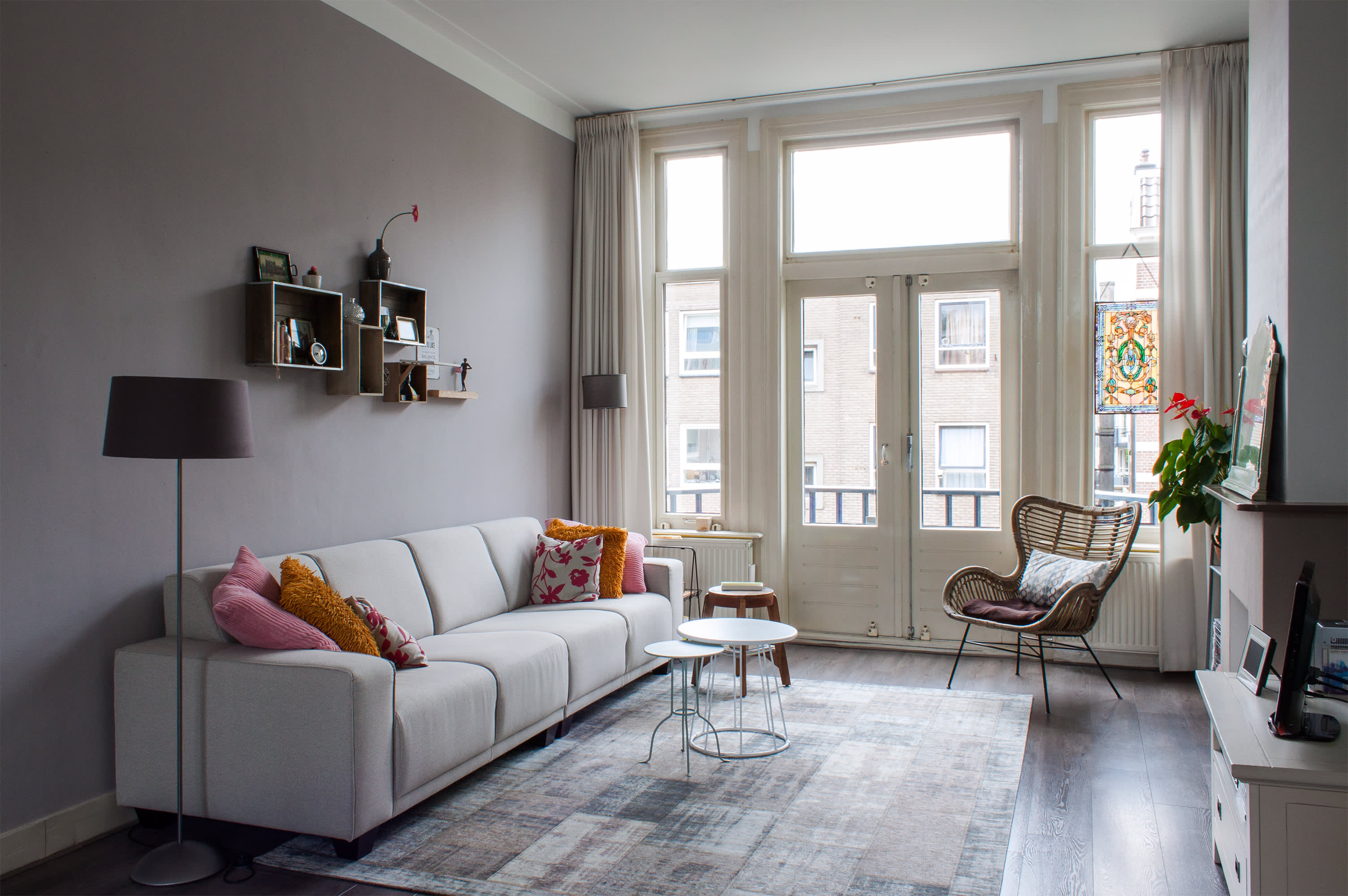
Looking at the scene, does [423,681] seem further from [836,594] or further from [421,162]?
[836,594]

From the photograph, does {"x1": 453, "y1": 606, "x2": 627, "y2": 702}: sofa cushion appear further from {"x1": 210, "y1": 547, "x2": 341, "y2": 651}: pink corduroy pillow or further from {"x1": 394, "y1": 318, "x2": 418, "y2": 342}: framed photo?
{"x1": 394, "y1": 318, "x2": 418, "y2": 342}: framed photo

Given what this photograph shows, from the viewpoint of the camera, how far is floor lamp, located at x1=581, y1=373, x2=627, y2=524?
583 centimetres

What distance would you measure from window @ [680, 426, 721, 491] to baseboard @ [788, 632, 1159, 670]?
1.16m

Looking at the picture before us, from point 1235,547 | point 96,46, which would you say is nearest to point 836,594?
point 1235,547

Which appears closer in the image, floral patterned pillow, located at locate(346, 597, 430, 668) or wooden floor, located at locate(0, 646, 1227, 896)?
wooden floor, located at locate(0, 646, 1227, 896)

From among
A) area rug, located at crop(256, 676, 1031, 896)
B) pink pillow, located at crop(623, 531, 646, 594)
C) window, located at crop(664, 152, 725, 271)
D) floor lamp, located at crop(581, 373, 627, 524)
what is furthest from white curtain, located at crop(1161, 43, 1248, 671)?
floor lamp, located at crop(581, 373, 627, 524)

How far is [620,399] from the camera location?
585 cm

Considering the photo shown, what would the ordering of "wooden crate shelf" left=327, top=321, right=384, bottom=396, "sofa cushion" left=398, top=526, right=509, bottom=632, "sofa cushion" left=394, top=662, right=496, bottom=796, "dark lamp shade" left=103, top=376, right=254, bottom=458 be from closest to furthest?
"dark lamp shade" left=103, top=376, right=254, bottom=458, "sofa cushion" left=394, top=662, right=496, bottom=796, "wooden crate shelf" left=327, top=321, right=384, bottom=396, "sofa cushion" left=398, top=526, right=509, bottom=632

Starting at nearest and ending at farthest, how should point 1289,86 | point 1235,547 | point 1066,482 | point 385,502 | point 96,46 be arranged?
point 1289,86, point 96,46, point 1235,547, point 385,502, point 1066,482

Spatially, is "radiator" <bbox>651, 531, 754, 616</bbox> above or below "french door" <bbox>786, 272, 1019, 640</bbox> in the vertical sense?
below

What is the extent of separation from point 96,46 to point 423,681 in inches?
91.9

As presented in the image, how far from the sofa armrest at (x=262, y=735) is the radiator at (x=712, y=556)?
3.22 metres

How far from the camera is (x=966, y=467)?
571 cm

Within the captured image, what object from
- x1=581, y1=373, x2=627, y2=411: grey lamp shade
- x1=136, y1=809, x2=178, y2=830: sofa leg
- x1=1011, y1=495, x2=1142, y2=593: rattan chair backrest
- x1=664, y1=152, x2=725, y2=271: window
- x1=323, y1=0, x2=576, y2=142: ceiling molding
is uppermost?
x1=323, y1=0, x2=576, y2=142: ceiling molding
